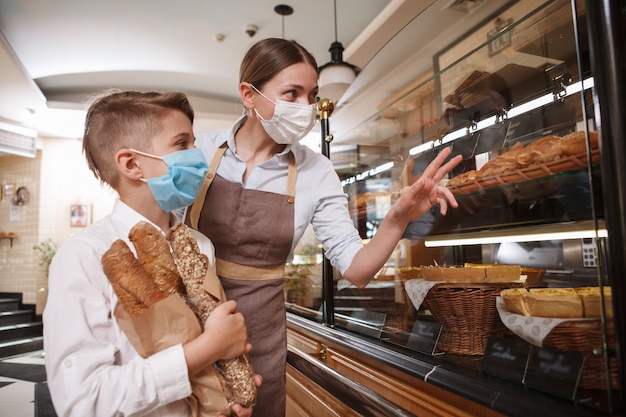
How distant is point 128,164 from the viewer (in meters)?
0.99

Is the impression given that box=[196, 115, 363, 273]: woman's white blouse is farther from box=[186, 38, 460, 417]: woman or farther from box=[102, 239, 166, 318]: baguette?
box=[102, 239, 166, 318]: baguette

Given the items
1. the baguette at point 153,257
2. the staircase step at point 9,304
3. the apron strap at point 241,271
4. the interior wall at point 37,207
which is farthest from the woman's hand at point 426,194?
the staircase step at point 9,304

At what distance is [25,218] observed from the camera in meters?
8.88

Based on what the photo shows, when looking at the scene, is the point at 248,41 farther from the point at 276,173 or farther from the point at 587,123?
the point at 587,123

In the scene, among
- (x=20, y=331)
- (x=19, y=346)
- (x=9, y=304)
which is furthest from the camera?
(x=9, y=304)

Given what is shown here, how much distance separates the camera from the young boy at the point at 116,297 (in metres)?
0.76

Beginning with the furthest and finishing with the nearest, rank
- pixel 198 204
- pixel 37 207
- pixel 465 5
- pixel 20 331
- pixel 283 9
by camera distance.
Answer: pixel 37 207 → pixel 20 331 → pixel 283 9 → pixel 465 5 → pixel 198 204

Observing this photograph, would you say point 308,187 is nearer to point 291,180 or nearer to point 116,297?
point 291,180

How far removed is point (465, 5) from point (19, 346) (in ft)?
26.3

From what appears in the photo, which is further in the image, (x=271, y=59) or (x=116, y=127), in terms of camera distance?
(x=271, y=59)

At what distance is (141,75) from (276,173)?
19.4 ft

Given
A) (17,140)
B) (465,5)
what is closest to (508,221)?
(465,5)

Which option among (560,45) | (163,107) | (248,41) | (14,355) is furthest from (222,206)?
(14,355)

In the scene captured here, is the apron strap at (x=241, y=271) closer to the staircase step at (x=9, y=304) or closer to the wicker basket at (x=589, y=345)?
the wicker basket at (x=589, y=345)
